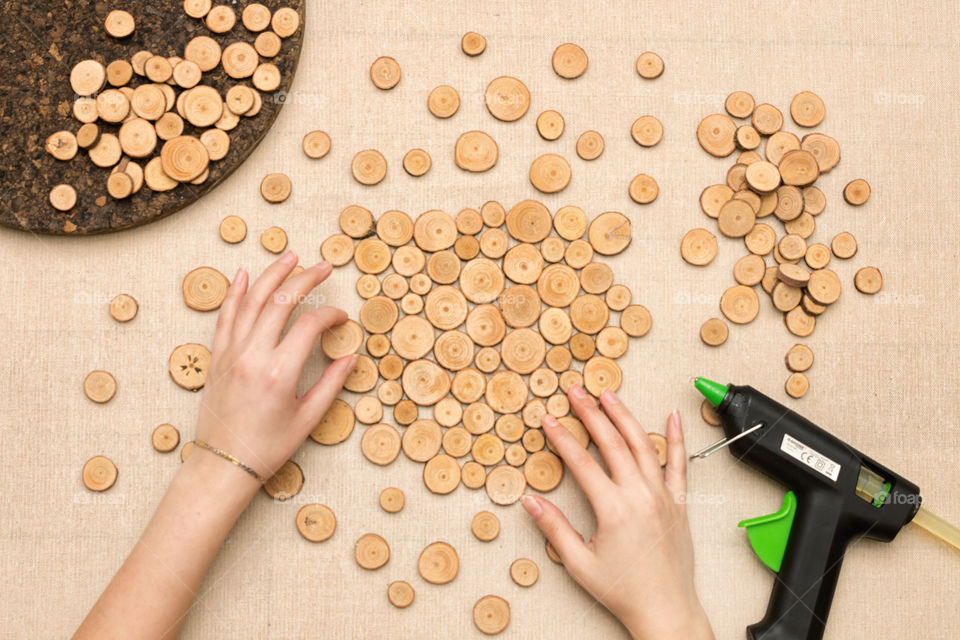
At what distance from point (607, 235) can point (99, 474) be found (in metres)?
0.83

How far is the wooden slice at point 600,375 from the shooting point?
40.7 inches

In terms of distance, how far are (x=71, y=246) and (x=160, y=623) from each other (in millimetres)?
554

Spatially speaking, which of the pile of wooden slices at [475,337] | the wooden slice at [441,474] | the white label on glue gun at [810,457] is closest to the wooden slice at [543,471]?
the pile of wooden slices at [475,337]

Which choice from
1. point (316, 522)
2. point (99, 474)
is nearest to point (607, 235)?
point (316, 522)

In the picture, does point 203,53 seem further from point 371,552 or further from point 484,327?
point 371,552

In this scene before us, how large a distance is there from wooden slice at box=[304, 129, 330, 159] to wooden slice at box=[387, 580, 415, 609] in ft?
2.11

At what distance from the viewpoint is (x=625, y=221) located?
1060 mm

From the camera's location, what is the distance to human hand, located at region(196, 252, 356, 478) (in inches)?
36.4

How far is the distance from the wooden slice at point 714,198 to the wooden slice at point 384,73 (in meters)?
0.51

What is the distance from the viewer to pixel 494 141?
1.06 m

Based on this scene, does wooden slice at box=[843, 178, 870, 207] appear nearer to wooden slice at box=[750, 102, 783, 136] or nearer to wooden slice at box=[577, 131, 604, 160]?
wooden slice at box=[750, 102, 783, 136]

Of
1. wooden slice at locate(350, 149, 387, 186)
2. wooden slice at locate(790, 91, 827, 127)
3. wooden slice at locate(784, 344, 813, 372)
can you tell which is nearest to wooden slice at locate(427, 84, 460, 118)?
wooden slice at locate(350, 149, 387, 186)

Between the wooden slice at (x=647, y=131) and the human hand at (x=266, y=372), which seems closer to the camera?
the human hand at (x=266, y=372)

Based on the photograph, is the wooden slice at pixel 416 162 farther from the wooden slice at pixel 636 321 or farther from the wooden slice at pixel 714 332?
the wooden slice at pixel 714 332
